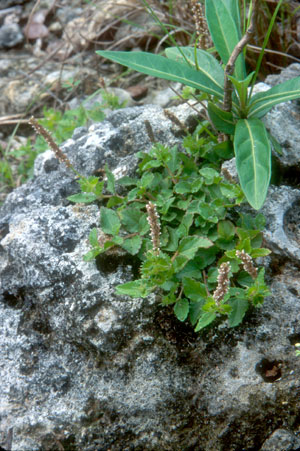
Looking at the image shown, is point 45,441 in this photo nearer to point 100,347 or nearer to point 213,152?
point 100,347

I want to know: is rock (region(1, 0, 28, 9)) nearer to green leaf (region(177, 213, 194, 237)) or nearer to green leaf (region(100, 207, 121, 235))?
green leaf (region(100, 207, 121, 235))

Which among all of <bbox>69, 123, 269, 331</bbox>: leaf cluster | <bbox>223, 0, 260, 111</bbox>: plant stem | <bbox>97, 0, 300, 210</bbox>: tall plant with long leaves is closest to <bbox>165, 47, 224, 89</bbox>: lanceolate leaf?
<bbox>97, 0, 300, 210</bbox>: tall plant with long leaves

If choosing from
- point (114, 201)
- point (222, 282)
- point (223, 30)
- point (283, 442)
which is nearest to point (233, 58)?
point (223, 30)

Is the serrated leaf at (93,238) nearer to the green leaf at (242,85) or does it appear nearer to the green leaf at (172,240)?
the green leaf at (172,240)

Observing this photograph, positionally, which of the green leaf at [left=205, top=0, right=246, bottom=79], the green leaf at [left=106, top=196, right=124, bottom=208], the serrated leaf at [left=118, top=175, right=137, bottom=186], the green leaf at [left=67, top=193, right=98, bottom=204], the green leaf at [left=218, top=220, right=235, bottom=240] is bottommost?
the green leaf at [left=218, top=220, right=235, bottom=240]

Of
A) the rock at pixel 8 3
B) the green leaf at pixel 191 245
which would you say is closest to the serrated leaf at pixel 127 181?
the green leaf at pixel 191 245

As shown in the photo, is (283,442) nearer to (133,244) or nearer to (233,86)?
(133,244)
